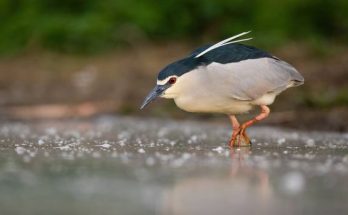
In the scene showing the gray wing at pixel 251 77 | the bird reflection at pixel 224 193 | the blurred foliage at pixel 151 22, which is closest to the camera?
the bird reflection at pixel 224 193

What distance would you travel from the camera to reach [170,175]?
5.46m

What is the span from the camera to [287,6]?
14250 mm

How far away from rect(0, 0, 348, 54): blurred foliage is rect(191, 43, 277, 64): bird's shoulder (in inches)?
243

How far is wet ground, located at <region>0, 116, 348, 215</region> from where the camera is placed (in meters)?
4.46

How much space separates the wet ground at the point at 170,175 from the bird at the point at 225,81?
0.35 metres

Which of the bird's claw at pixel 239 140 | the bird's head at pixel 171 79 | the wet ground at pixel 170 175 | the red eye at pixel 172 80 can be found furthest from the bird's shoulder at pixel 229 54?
the wet ground at pixel 170 175

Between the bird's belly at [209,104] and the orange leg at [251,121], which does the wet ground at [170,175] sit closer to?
the orange leg at [251,121]

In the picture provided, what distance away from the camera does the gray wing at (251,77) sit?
766cm

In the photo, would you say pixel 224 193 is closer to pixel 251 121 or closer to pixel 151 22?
pixel 251 121

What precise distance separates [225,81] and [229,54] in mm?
273

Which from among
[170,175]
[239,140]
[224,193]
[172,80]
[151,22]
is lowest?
[224,193]

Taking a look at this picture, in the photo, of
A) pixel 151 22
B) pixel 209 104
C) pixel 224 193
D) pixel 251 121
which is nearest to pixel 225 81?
pixel 209 104

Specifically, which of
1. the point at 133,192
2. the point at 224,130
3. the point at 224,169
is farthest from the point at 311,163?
the point at 224,130

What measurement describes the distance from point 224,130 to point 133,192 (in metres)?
5.29
